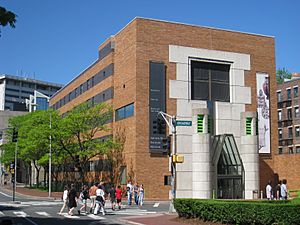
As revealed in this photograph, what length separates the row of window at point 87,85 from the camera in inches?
2139

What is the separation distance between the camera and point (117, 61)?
51500 mm

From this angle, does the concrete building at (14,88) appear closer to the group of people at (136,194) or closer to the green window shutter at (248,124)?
the green window shutter at (248,124)

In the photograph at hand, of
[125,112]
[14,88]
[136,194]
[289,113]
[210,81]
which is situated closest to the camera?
[136,194]

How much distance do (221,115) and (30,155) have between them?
91.6 feet

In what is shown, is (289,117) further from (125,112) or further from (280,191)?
(280,191)

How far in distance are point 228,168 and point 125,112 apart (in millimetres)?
11845

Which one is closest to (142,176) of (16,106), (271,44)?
(271,44)

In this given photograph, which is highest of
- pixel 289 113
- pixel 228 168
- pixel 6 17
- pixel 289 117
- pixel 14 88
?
pixel 14 88

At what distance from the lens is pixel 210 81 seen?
1955 inches

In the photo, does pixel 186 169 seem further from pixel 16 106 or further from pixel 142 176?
pixel 16 106

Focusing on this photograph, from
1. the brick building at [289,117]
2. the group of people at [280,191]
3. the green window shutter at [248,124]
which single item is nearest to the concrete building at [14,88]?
the brick building at [289,117]

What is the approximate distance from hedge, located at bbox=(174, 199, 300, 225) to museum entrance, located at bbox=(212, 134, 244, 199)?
24.3m

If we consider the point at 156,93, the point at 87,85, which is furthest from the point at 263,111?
the point at 87,85

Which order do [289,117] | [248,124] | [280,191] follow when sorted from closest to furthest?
[280,191]
[248,124]
[289,117]
